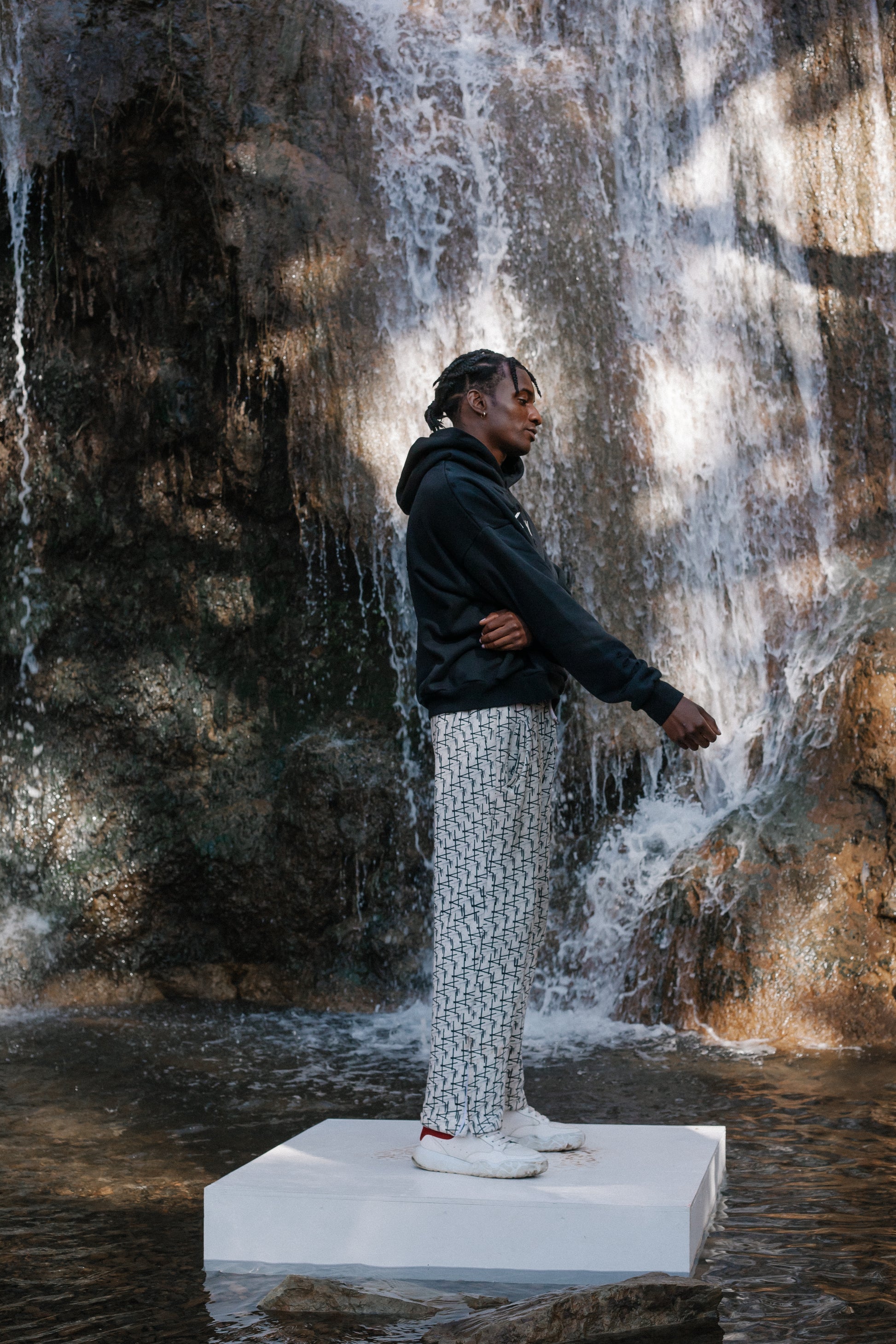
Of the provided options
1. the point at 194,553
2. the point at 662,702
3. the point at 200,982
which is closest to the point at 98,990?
the point at 200,982

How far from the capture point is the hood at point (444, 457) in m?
3.57

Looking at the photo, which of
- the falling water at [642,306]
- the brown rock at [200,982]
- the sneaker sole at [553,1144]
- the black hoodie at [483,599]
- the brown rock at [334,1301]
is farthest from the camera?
the falling water at [642,306]

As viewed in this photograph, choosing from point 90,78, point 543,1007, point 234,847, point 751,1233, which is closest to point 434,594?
point 751,1233

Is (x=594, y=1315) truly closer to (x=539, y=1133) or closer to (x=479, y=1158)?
(x=479, y=1158)

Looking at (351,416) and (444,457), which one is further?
(351,416)

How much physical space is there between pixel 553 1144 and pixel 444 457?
1.71 metres

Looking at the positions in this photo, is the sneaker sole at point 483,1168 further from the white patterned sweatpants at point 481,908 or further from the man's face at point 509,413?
the man's face at point 509,413

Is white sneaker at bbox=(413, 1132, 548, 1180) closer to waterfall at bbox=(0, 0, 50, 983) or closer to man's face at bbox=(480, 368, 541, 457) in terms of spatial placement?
man's face at bbox=(480, 368, 541, 457)

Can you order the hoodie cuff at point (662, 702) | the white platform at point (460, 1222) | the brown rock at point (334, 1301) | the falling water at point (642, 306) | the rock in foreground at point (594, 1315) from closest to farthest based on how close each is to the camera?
1. the rock in foreground at point (594, 1315)
2. the brown rock at point (334, 1301)
3. the white platform at point (460, 1222)
4. the hoodie cuff at point (662, 702)
5. the falling water at point (642, 306)

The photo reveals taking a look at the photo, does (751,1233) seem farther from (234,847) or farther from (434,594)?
(234,847)

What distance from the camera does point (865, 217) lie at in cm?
920

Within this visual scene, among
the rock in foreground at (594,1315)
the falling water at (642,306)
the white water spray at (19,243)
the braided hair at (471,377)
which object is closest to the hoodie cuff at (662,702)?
the braided hair at (471,377)

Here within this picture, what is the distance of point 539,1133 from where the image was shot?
3.59m

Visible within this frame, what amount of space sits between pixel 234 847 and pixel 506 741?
5.36m
